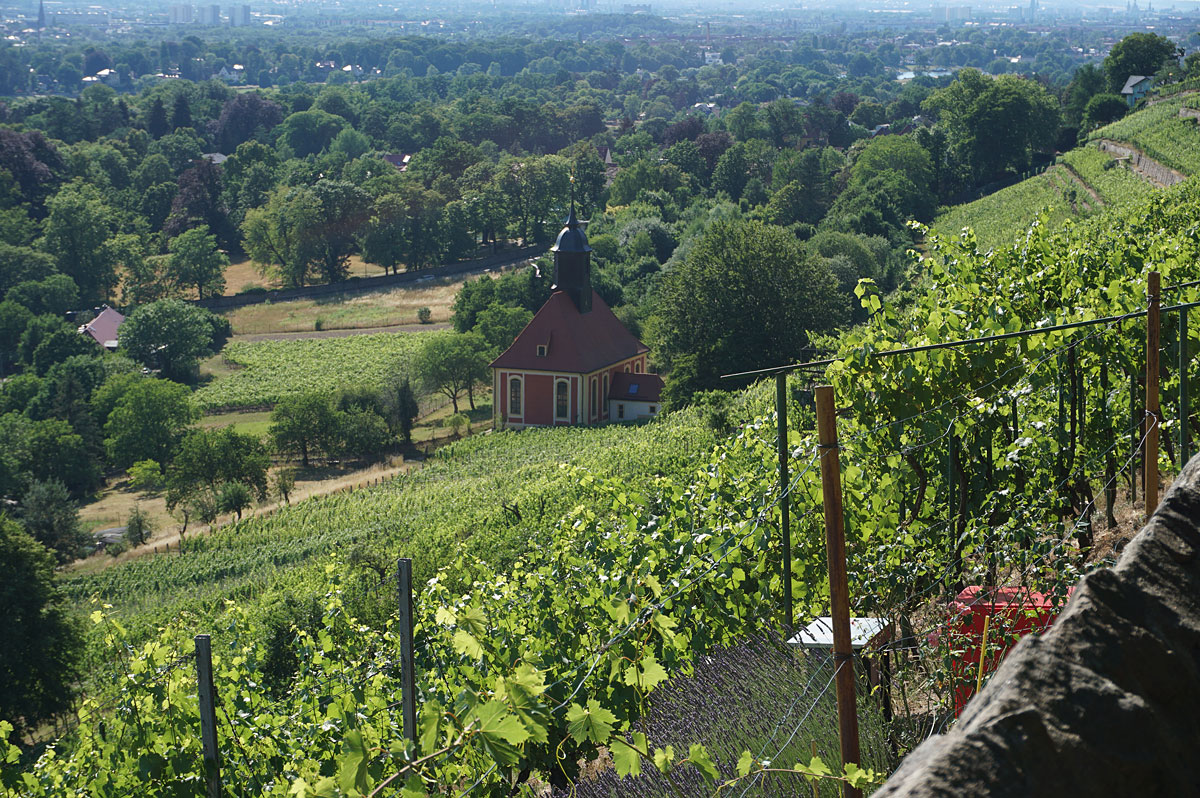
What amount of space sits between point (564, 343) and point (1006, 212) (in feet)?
59.0

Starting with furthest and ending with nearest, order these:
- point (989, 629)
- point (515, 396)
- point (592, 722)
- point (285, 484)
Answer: point (515, 396)
point (285, 484)
point (989, 629)
point (592, 722)

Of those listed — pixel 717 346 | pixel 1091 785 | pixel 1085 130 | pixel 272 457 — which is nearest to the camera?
pixel 1091 785

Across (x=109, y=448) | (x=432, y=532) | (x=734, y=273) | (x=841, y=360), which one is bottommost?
(x=109, y=448)

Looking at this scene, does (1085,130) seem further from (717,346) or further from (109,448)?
(109,448)

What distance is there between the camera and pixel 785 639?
5465 mm

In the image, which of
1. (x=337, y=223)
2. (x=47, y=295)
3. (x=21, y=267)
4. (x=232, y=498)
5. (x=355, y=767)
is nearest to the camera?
(x=355, y=767)

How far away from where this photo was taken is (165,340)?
6238cm

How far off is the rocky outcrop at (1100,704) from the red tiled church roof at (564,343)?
41.7 meters

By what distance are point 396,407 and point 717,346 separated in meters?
16.2

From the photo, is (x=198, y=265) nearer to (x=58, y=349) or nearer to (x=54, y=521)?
(x=58, y=349)

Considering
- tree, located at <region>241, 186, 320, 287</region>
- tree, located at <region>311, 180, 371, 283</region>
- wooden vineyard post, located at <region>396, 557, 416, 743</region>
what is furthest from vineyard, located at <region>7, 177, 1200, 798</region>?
tree, located at <region>311, 180, 371, 283</region>

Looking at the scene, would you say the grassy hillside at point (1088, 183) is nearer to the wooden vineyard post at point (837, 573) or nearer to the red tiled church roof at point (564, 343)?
the red tiled church roof at point (564, 343)

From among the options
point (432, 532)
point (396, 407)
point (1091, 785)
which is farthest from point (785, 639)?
point (396, 407)

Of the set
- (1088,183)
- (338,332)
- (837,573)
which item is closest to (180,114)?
(338,332)
